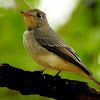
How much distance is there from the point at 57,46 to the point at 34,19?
1086mm

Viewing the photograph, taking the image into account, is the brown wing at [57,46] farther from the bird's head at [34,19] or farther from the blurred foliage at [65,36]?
the bird's head at [34,19]

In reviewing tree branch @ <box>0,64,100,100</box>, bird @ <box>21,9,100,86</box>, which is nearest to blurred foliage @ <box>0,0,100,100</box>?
bird @ <box>21,9,100,86</box>

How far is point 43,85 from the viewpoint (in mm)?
3725

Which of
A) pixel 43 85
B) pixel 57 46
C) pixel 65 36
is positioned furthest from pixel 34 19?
pixel 43 85

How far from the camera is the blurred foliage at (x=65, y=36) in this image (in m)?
4.64

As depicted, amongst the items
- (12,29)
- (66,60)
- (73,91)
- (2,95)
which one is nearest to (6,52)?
(12,29)

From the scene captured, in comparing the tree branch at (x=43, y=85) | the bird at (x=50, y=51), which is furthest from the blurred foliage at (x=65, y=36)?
the tree branch at (x=43, y=85)

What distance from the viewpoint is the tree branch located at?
349 centimetres

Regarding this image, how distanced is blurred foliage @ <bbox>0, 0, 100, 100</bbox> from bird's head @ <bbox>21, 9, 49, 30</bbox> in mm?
181

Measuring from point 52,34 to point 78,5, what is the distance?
2.83 feet

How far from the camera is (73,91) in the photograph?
3727mm

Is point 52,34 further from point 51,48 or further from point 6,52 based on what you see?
point 6,52

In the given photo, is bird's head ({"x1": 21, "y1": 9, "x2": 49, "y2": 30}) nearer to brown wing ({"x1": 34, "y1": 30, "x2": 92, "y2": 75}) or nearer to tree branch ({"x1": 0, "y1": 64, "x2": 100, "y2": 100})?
brown wing ({"x1": 34, "y1": 30, "x2": 92, "y2": 75})

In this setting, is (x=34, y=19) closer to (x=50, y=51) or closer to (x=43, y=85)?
(x=50, y=51)
